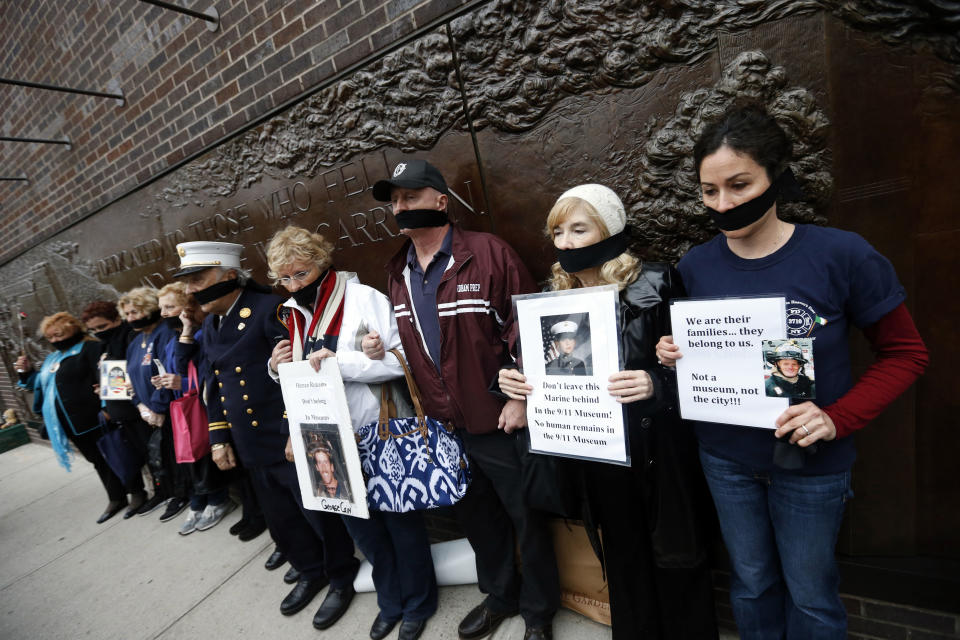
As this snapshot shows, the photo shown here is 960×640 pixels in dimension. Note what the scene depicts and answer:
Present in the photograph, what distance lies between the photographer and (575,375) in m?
1.44

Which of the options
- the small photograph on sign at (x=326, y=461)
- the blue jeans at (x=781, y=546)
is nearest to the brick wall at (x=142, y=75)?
the small photograph on sign at (x=326, y=461)

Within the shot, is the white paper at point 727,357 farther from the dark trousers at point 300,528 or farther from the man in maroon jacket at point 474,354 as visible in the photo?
the dark trousers at point 300,528

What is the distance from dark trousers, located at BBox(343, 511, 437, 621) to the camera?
7.38 ft

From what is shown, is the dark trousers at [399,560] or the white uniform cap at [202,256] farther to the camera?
the white uniform cap at [202,256]

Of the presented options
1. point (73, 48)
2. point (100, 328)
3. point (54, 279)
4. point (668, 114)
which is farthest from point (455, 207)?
point (54, 279)

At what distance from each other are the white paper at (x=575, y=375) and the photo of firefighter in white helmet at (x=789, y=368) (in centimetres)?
40

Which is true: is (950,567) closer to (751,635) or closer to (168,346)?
(751,635)

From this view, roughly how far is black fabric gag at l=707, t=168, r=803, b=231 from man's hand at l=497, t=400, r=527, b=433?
93 cm

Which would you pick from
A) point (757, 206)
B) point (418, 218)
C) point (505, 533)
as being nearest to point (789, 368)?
point (757, 206)

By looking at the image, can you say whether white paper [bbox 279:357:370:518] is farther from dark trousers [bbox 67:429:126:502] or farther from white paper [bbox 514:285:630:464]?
dark trousers [bbox 67:429:126:502]

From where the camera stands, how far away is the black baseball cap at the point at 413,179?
1870 mm

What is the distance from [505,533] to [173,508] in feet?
12.1

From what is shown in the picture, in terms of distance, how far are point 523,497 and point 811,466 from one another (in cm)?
111

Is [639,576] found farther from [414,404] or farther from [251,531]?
[251,531]
